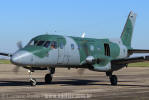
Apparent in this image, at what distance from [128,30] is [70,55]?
35.2 feet

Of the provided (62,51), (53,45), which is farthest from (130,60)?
(53,45)

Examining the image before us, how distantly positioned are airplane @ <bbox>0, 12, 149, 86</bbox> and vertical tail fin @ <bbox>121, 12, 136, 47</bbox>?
7.55 ft

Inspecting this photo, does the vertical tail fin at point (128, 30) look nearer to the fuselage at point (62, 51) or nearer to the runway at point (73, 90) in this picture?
the fuselage at point (62, 51)

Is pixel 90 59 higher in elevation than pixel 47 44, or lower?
lower

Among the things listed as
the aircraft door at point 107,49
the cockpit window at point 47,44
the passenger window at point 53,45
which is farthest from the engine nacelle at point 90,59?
the aircraft door at point 107,49

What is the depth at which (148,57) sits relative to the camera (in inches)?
950

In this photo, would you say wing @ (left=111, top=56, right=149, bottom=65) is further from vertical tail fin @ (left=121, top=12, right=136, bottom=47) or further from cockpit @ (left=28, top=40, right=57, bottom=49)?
vertical tail fin @ (left=121, top=12, right=136, bottom=47)

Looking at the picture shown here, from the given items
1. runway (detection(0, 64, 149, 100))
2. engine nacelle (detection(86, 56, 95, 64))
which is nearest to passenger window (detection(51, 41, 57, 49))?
engine nacelle (detection(86, 56, 95, 64))

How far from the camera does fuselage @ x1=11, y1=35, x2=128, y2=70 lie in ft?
71.7

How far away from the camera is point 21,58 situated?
21172 mm

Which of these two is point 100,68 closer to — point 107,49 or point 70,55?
point 70,55

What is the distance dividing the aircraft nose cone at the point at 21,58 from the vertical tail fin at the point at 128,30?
43.2 feet

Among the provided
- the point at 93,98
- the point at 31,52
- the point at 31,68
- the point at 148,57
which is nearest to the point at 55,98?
the point at 93,98

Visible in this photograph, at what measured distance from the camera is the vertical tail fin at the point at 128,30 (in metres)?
32.5
